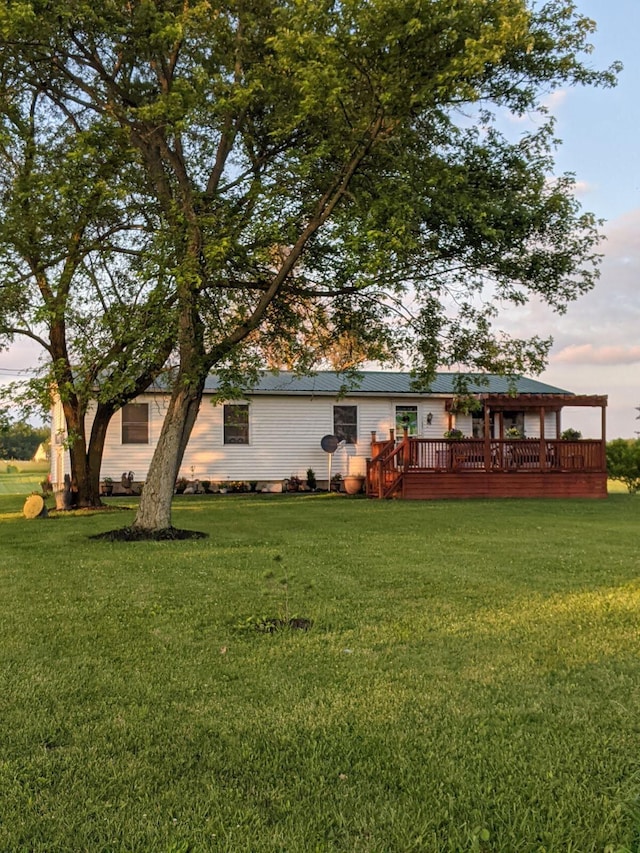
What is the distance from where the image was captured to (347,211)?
999 centimetres

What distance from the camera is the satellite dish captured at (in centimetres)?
2083

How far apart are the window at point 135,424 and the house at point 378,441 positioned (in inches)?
1.1

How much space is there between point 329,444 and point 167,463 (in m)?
10.5

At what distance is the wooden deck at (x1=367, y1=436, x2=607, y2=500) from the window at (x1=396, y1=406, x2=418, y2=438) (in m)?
2.93

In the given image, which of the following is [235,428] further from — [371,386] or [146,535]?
[146,535]

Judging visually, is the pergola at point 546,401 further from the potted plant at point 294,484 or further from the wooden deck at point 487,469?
the potted plant at point 294,484

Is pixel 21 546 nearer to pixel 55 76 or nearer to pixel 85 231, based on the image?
pixel 85 231

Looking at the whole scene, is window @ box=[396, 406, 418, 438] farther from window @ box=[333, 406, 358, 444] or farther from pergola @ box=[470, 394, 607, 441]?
pergola @ box=[470, 394, 607, 441]

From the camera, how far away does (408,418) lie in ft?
72.6

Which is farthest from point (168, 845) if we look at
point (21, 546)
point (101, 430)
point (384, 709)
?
point (101, 430)

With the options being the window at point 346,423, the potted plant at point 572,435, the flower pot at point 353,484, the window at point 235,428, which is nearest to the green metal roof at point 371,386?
the window at point 346,423

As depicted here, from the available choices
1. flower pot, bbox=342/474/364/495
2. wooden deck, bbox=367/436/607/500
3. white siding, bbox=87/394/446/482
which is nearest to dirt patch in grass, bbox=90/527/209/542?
wooden deck, bbox=367/436/607/500

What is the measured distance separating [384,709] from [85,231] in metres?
10.7

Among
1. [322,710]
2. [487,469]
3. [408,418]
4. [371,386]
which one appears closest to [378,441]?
[408,418]
